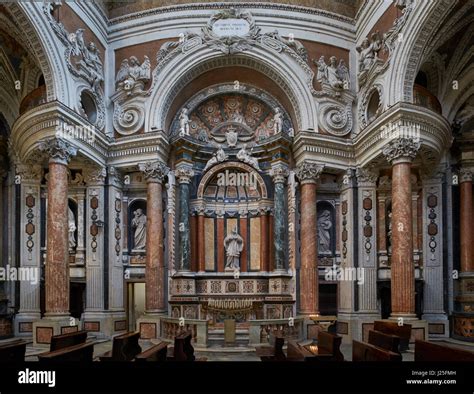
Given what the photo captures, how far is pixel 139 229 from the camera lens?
56.2ft

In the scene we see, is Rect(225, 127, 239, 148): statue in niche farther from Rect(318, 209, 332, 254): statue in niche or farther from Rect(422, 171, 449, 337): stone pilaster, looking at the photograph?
Rect(422, 171, 449, 337): stone pilaster

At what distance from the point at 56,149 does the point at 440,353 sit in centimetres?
1073

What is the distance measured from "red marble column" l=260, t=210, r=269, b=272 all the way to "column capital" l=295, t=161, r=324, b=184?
2074mm

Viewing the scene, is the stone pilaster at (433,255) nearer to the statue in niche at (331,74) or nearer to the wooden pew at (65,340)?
the statue in niche at (331,74)

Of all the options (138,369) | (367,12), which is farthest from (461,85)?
(138,369)

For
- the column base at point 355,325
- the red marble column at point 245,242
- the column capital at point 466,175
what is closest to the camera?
the column base at point 355,325

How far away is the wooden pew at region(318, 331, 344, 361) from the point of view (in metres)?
8.62

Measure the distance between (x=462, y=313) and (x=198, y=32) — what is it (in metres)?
12.4

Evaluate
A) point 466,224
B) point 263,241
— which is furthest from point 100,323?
point 466,224

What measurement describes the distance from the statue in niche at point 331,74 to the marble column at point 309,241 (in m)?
2.85

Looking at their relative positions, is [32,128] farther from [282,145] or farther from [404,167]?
A: [404,167]

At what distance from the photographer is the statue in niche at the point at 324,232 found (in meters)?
17.1

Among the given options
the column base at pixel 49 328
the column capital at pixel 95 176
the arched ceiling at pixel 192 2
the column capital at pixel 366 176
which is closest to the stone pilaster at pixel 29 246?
the column capital at pixel 95 176

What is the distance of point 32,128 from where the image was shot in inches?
547
